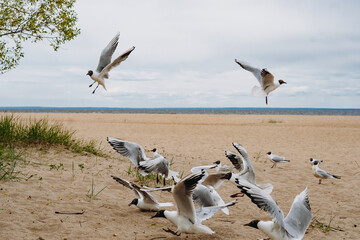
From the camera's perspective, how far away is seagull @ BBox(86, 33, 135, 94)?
17.8 ft

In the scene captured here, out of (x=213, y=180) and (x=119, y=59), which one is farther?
(x=213, y=180)

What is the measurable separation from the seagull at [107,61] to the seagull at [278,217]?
268 cm

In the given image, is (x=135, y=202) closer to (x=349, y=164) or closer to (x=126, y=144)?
(x=126, y=144)

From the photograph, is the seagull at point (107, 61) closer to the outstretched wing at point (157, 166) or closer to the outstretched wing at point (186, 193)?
the outstretched wing at point (157, 166)

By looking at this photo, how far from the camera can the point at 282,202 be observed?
23.3ft

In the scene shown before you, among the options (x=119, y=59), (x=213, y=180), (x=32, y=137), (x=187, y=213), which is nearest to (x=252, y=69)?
(x=213, y=180)

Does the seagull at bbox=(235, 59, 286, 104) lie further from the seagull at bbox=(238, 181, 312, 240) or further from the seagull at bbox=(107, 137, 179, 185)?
the seagull at bbox=(238, 181, 312, 240)

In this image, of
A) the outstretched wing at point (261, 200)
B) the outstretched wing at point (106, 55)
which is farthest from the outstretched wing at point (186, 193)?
the outstretched wing at point (106, 55)

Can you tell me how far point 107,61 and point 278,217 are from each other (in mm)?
3842

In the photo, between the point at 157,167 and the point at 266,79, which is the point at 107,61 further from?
the point at 266,79

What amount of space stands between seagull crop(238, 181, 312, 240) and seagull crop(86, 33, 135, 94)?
2685 mm

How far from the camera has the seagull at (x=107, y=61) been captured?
5.43 metres

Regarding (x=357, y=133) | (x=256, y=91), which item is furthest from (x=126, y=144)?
(x=357, y=133)

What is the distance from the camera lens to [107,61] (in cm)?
617
